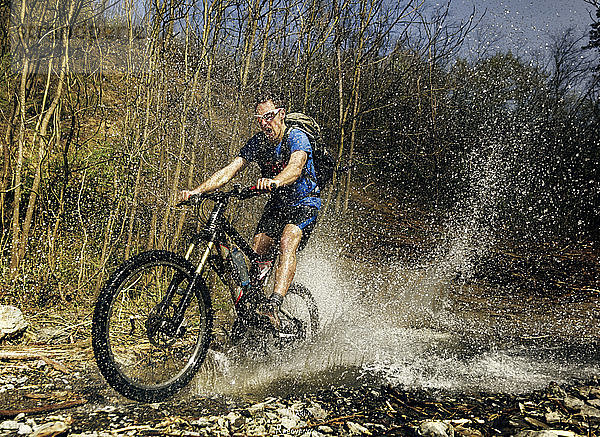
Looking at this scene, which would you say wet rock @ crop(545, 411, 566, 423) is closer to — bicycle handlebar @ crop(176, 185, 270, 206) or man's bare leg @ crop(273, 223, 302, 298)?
Result: man's bare leg @ crop(273, 223, 302, 298)

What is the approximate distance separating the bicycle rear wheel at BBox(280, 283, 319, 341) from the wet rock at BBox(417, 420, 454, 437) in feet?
5.45

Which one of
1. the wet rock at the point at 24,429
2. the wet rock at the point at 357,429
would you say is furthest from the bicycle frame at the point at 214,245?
the wet rock at the point at 357,429

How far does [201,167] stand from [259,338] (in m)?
1.84

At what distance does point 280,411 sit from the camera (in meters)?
2.81

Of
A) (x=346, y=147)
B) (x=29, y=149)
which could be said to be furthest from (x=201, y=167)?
(x=346, y=147)

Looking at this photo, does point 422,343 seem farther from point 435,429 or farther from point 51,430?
point 51,430

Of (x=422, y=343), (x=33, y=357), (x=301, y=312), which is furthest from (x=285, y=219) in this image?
(x=33, y=357)

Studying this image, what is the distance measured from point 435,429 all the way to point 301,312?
78.5 inches

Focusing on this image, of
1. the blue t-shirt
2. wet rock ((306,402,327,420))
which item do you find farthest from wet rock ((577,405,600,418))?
the blue t-shirt

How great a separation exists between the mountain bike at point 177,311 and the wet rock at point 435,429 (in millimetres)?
1350

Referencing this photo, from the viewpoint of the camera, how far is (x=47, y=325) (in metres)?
4.06

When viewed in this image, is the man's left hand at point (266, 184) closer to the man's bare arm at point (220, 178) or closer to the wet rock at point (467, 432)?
the man's bare arm at point (220, 178)

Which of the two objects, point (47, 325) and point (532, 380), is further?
point (47, 325)

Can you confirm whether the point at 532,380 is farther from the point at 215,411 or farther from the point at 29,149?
the point at 29,149
